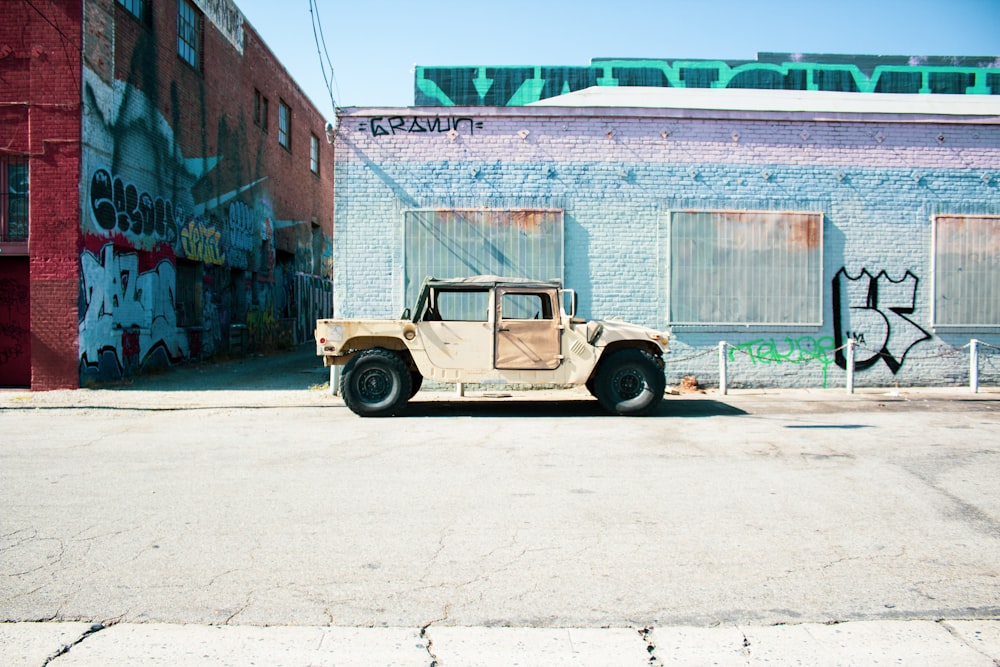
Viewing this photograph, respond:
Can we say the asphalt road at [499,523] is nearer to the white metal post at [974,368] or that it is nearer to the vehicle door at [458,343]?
the vehicle door at [458,343]

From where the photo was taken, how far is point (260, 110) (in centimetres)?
2236

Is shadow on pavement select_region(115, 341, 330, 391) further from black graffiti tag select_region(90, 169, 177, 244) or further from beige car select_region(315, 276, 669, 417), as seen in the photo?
beige car select_region(315, 276, 669, 417)

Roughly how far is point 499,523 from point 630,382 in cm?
553

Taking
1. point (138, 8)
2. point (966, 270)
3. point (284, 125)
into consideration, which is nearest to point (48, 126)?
point (138, 8)

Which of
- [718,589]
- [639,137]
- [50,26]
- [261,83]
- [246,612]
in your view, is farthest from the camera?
[261,83]

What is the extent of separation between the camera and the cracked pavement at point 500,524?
3.73 meters

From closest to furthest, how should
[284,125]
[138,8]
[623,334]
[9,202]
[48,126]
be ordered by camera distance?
[623,334]
[48,126]
[9,202]
[138,8]
[284,125]

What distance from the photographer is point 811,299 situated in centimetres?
1379

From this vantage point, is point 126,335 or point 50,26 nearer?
point 50,26

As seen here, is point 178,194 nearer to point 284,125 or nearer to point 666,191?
point 284,125

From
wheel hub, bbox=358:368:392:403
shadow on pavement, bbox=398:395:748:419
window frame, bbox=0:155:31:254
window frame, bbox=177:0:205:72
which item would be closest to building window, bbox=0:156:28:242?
window frame, bbox=0:155:31:254

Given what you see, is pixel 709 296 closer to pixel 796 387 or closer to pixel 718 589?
pixel 796 387

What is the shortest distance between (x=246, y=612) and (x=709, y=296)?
11362 mm

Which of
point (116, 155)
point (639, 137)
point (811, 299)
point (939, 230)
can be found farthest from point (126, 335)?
point (939, 230)
